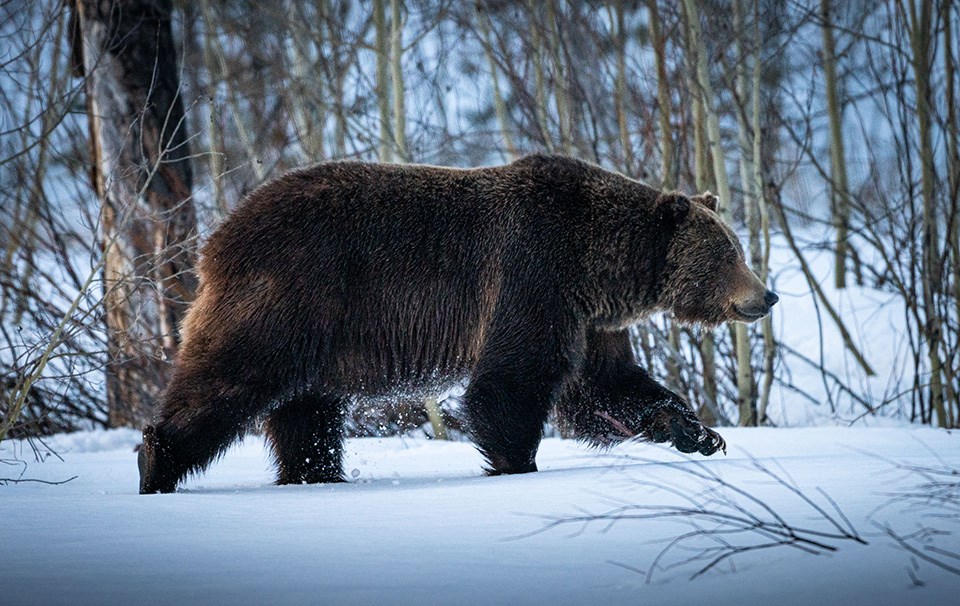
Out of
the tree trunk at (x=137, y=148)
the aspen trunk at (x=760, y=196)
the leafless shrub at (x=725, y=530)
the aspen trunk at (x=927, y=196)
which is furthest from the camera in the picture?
the tree trunk at (x=137, y=148)

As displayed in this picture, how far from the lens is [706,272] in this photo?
5508mm

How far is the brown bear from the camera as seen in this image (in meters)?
4.84

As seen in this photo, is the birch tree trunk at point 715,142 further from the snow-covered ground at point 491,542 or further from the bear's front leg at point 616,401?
the snow-covered ground at point 491,542

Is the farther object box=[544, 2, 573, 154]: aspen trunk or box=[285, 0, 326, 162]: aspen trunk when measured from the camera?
box=[285, 0, 326, 162]: aspen trunk

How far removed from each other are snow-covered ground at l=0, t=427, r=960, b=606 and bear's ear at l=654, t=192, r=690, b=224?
130cm

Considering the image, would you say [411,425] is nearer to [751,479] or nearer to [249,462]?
[249,462]

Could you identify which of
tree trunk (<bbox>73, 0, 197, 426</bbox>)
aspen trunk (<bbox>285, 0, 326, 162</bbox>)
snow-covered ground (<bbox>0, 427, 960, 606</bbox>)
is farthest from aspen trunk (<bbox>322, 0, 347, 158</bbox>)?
snow-covered ground (<bbox>0, 427, 960, 606</bbox>)

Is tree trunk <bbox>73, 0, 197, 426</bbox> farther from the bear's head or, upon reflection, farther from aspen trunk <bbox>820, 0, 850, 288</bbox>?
aspen trunk <bbox>820, 0, 850, 288</bbox>

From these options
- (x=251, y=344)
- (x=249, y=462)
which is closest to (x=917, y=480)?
(x=251, y=344)

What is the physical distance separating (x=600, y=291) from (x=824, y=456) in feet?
4.11

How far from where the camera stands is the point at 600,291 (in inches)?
205

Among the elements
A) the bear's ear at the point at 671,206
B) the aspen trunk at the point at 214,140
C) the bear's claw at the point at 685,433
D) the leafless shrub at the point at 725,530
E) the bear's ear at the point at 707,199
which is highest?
the aspen trunk at the point at 214,140

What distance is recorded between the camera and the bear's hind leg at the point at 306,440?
211 inches

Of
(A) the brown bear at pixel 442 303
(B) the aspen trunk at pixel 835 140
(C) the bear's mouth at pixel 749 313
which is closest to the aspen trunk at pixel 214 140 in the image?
(A) the brown bear at pixel 442 303
